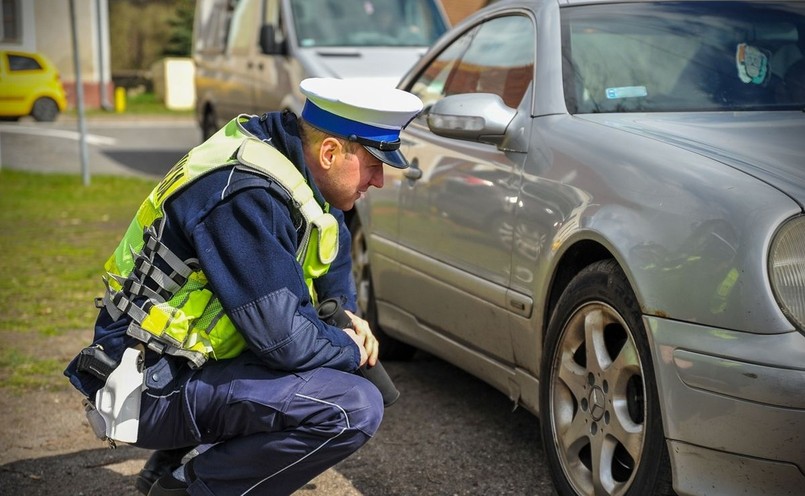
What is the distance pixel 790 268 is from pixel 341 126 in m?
1.17

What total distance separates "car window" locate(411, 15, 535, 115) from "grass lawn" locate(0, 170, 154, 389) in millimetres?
2152

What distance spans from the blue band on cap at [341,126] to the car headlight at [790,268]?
1.01 meters

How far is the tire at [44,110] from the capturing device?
25203mm

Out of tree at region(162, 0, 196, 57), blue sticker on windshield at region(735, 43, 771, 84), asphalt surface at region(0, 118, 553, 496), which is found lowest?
tree at region(162, 0, 196, 57)

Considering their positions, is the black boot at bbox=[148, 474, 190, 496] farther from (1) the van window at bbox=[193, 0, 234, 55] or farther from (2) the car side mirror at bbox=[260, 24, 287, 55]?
(1) the van window at bbox=[193, 0, 234, 55]

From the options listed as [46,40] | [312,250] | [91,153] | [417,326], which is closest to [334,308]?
[312,250]

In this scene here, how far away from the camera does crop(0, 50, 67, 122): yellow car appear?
24953 millimetres

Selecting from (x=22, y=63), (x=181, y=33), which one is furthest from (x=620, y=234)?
(x=181, y=33)

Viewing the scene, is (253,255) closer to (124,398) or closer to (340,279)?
(124,398)

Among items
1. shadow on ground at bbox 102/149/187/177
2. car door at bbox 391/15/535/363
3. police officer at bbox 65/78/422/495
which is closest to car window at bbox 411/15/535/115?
car door at bbox 391/15/535/363

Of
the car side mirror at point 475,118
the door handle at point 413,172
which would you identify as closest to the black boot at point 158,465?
the car side mirror at point 475,118

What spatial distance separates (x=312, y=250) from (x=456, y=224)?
1.29m

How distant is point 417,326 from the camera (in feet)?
15.8

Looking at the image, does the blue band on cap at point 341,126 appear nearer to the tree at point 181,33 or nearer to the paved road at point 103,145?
the paved road at point 103,145
